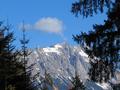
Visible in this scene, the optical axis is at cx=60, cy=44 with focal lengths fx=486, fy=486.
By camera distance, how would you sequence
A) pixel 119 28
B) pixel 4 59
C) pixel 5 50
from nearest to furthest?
pixel 119 28 → pixel 4 59 → pixel 5 50

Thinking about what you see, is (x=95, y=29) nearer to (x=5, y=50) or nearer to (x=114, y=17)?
(x=114, y=17)

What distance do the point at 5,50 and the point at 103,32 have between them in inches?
700

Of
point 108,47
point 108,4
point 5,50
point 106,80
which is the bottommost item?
point 106,80

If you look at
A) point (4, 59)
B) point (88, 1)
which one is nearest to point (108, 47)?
point (88, 1)

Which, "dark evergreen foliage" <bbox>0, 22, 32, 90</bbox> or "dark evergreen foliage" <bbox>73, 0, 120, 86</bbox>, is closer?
"dark evergreen foliage" <bbox>73, 0, 120, 86</bbox>

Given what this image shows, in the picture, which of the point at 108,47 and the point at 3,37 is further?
the point at 3,37

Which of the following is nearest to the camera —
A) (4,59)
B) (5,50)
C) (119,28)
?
(119,28)

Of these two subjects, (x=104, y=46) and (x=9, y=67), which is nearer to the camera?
(x=104, y=46)

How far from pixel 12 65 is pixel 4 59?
1.35 metres

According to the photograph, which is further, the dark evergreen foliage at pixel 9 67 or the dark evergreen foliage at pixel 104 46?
the dark evergreen foliage at pixel 9 67

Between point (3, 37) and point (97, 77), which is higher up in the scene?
point (3, 37)

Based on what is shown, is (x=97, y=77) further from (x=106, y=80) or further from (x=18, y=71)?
(x=18, y=71)

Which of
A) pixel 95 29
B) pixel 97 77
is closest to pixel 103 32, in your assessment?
pixel 95 29

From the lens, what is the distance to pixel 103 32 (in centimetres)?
1622
